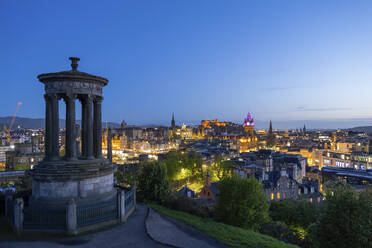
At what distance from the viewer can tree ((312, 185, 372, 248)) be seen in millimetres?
14062

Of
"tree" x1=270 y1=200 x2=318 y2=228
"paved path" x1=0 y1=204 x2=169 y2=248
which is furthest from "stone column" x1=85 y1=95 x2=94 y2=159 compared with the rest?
"tree" x1=270 y1=200 x2=318 y2=228

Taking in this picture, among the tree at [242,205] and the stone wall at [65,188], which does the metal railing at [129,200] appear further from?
the tree at [242,205]

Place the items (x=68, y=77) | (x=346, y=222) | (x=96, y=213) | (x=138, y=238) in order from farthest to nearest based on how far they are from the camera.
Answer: (x=68, y=77) → (x=96, y=213) → (x=346, y=222) → (x=138, y=238)

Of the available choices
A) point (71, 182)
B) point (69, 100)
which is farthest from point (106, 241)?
point (69, 100)

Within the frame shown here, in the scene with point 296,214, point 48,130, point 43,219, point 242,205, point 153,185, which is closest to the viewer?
point 43,219

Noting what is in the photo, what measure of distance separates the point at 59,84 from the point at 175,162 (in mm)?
51086

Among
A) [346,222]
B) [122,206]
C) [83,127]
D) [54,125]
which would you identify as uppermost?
[54,125]

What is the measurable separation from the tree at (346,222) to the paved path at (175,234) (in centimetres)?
649

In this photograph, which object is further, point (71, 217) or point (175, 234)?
point (175, 234)

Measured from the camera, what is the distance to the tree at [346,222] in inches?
554

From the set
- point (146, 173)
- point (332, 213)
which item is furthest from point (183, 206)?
point (332, 213)

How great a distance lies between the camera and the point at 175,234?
47.4ft

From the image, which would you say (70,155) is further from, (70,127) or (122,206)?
(122,206)

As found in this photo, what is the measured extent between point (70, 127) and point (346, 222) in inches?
718
